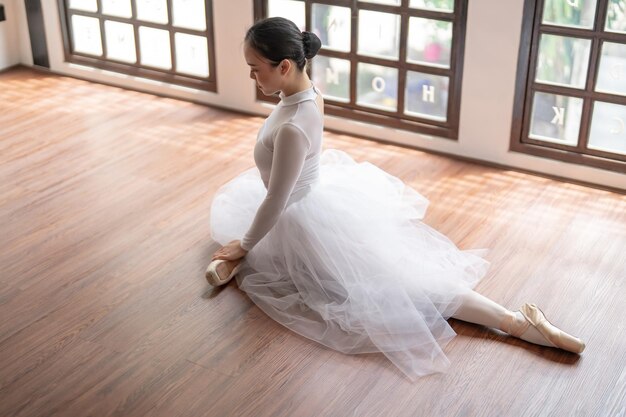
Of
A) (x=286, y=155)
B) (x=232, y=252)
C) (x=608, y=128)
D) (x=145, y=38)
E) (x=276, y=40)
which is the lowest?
(x=232, y=252)

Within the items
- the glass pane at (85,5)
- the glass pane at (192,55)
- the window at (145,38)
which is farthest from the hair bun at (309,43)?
the glass pane at (85,5)

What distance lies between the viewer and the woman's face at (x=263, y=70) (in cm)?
287

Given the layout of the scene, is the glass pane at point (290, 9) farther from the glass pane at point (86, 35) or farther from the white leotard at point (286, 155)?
the white leotard at point (286, 155)

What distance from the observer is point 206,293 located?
10.4 feet

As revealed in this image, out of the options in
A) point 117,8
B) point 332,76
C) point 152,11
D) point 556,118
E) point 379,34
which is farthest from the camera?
point 117,8

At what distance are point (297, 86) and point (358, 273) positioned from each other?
2.22ft

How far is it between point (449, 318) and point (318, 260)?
497 mm

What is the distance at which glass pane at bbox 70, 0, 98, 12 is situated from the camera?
5.23 metres

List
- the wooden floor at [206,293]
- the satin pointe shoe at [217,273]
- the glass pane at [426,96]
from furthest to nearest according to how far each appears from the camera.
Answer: the glass pane at [426,96] → the satin pointe shoe at [217,273] → the wooden floor at [206,293]

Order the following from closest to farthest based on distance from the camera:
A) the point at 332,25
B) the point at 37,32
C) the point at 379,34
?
the point at 379,34
the point at 332,25
the point at 37,32

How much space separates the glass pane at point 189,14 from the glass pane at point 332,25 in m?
0.73

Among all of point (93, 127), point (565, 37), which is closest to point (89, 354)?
point (93, 127)

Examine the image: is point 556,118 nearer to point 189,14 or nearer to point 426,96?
point 426,96

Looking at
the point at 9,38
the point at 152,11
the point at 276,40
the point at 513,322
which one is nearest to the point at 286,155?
the point at 276,40
